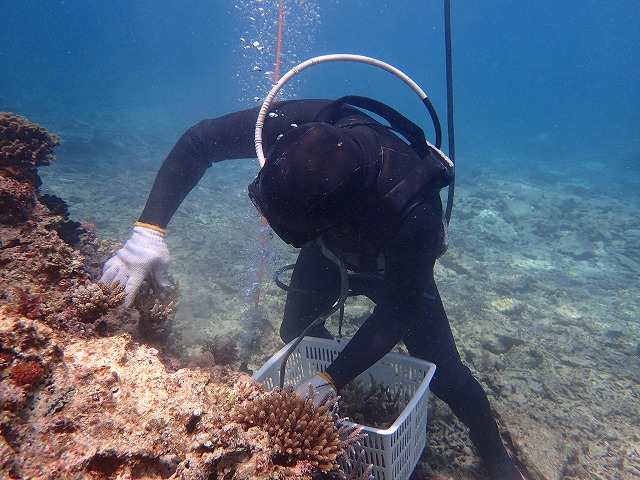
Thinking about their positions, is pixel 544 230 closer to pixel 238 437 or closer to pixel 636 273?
pixel 636 273

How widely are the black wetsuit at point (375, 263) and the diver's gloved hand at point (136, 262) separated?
156 mm

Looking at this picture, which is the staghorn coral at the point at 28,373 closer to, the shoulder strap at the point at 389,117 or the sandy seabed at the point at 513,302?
the shoulder strap at the point at 389,117

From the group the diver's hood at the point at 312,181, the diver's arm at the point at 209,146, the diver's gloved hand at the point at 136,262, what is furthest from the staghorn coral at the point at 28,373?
the diver's arm at the point at 209,146

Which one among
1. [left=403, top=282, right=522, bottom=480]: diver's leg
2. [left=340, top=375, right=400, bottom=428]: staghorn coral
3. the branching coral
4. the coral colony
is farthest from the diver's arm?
[left=340, top=375, right=400, bottom=428]: staghorn coral

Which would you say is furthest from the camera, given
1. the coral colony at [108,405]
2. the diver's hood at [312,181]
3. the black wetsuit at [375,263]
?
the black wetsuit at [375,263]

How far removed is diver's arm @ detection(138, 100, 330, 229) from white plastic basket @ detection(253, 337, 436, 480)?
154 cm

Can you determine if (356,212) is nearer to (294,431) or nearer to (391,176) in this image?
(391,176)

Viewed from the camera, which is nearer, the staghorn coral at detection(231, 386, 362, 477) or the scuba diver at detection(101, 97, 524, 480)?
the staghorn coral at detection(231, 386, 362, 477)

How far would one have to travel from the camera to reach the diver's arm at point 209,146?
274cm

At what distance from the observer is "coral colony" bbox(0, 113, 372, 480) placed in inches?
52.8

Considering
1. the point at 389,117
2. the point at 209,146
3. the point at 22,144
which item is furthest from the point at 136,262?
the point at 389,117

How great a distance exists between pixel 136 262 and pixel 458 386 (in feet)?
9.87

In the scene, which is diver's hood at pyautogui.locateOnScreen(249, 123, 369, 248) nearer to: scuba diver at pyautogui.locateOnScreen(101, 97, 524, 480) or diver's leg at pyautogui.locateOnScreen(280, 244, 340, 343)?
scuba diver at pyautogui.locateOnScreen(101, 97, 524, 480)

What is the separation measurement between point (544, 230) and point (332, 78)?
430ft
